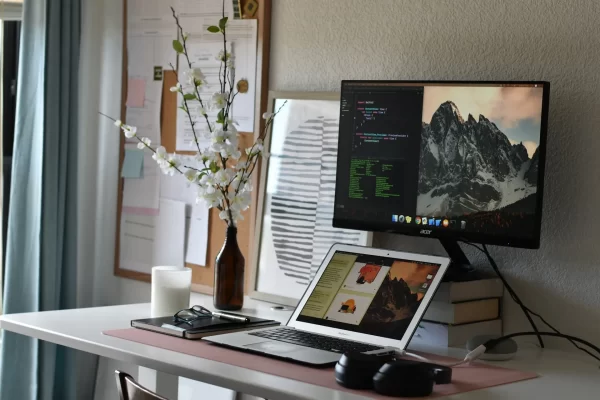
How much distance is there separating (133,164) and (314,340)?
1.31 metres

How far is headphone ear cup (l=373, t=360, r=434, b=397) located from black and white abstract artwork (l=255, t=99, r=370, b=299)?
81 cm

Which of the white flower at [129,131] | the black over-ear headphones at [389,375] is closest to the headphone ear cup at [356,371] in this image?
the black over-ear headphones at [389,375]

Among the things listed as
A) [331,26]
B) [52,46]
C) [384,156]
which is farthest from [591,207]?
[52,46]

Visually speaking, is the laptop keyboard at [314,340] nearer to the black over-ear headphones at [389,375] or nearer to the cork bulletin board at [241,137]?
the black over-ear headphones at [389,375]

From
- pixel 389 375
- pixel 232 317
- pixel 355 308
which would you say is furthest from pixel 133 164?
pixel 389 375

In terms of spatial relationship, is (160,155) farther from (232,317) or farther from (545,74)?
(545,74)

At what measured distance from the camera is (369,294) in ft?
6.61

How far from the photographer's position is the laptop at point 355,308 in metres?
1.88

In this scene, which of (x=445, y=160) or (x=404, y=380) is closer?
(x=404, y=380)

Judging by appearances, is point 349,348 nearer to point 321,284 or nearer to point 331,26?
point 321,284

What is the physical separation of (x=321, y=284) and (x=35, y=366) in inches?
49.5

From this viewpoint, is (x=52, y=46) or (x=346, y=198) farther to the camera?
(x=52, y=46)

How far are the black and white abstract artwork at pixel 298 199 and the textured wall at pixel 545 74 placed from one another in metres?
0.15

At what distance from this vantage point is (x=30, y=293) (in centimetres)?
295
